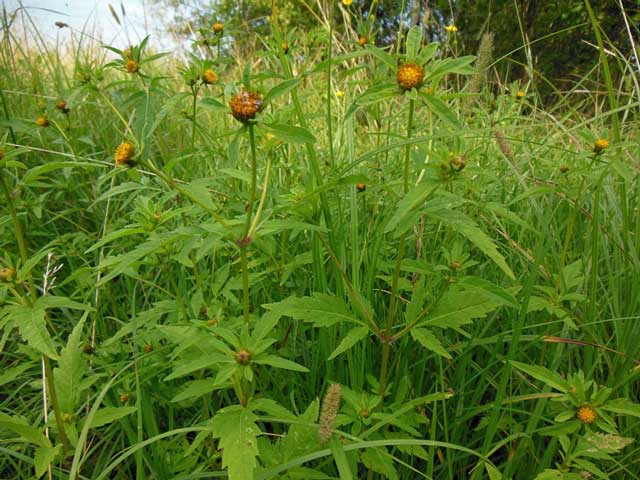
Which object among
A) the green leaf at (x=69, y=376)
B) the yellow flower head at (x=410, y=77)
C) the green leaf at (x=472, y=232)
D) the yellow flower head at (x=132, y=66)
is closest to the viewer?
the green leaf at (x=472, y=232)

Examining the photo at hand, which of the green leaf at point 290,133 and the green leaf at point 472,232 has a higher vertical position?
the green leaf at point 290,133

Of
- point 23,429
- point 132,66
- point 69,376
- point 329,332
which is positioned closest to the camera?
point 23,429

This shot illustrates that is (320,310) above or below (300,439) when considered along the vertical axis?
above

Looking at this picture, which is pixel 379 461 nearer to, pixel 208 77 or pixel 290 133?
pixel 290 133

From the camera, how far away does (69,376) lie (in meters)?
1.03

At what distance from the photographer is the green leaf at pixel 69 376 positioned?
101cm

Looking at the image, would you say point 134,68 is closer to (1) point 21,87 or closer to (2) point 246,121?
(2) point 246,121

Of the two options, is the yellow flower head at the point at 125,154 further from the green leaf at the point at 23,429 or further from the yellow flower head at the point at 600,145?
the yellow flower head at the point at 600,145

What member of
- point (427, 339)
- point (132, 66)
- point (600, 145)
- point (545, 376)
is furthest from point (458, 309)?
point (132, 66)

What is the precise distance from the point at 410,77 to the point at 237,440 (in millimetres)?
735

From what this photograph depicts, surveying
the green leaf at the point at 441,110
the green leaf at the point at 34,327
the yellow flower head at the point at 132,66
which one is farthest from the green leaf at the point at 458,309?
the yellow flower head at the point at 132,66

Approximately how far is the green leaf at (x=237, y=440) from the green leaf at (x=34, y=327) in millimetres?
330

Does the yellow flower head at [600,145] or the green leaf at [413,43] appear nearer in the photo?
the green leaf at [413,43]

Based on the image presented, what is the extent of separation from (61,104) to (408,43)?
154cm
